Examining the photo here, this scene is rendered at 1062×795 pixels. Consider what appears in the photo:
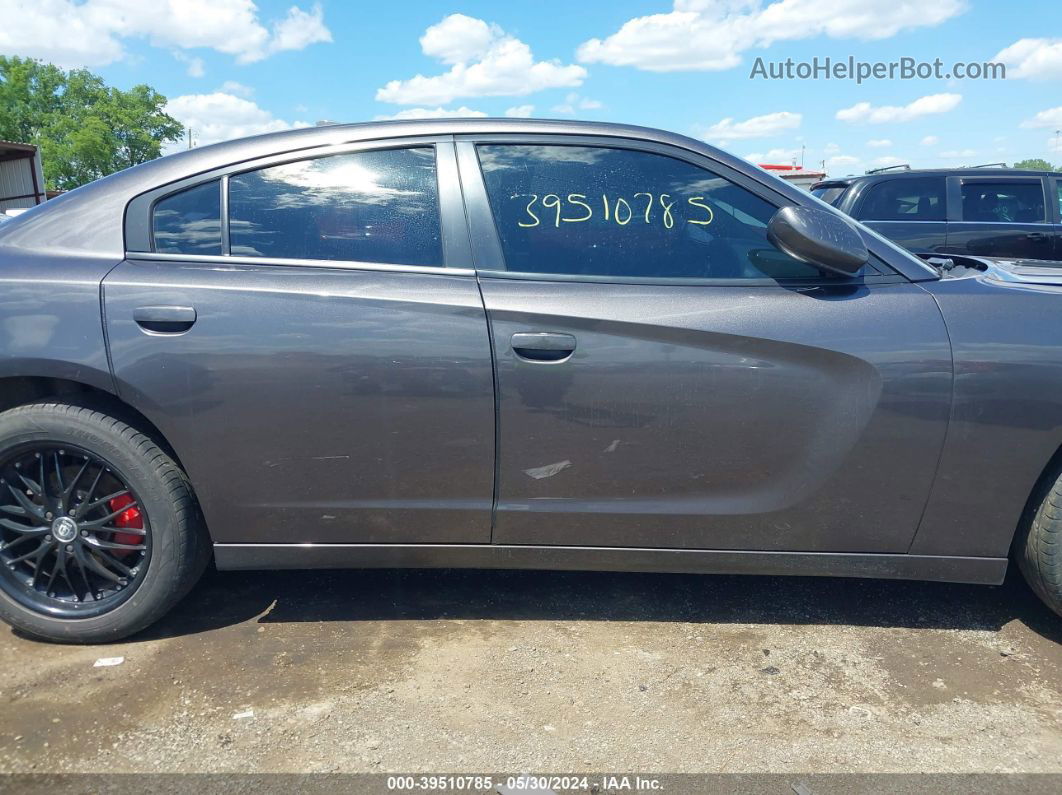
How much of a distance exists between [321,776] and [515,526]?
2.86ft

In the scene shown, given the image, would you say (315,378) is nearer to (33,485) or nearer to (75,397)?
(75,397)

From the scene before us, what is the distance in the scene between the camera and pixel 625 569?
2506 mm

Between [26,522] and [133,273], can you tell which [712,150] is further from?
[26,522]

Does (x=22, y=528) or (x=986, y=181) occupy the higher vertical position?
(x=986, y=181)

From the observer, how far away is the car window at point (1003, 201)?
667cm

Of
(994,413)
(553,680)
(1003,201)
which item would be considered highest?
(1003,201)

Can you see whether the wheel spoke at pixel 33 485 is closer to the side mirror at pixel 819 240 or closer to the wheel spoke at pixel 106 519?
the wheel spoke at pixel 106 519

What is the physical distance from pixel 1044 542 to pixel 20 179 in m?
29.1

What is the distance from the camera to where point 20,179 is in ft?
80.0

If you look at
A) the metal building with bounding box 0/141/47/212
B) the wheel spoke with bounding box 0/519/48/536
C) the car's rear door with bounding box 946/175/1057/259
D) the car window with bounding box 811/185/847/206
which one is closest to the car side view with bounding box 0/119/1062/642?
the wheel spoke with bounding box 0/519/48/536

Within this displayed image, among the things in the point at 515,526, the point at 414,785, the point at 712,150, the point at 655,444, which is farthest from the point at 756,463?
the point at 414,785

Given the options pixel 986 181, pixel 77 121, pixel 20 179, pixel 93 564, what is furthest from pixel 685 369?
pixel 77 121

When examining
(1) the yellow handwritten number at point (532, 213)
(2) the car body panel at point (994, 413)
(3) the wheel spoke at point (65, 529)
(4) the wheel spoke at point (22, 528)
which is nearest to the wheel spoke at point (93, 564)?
(3) the wheel spoke at point (65, 529)

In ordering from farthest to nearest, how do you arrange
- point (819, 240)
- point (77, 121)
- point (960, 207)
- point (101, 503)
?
point (77, 121)
point (960, 207)
point (101, 503)
point (819, 240)
